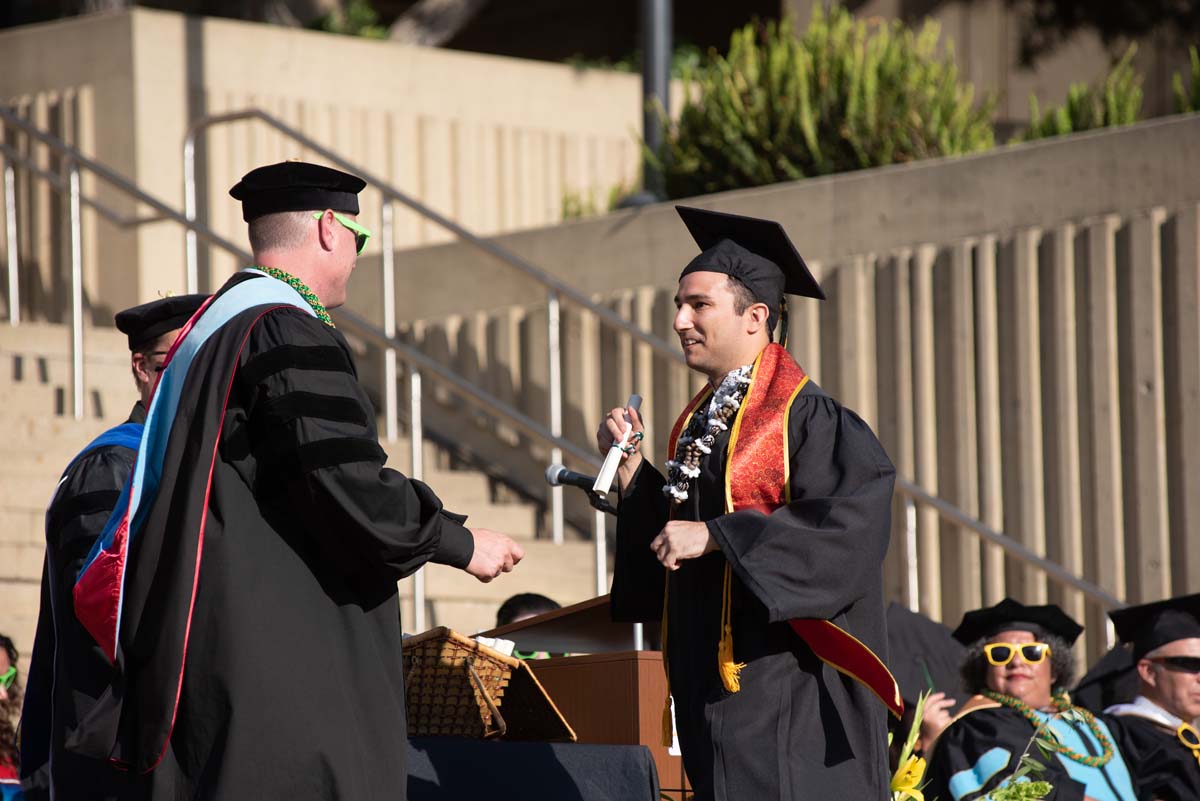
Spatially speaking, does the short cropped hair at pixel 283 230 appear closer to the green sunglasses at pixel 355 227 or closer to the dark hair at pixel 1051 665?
the green sunglasses at pixel 355 227

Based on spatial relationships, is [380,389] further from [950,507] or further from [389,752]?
[389,752]

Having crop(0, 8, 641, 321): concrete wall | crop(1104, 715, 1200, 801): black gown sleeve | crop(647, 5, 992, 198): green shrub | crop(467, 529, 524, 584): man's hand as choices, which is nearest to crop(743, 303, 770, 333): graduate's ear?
crop(467, 529, 524, 584): man's hand

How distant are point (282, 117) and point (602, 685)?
7.38 metres

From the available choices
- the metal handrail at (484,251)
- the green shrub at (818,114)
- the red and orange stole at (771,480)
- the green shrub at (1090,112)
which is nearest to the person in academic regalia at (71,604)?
the red and orange stole at (771,480)

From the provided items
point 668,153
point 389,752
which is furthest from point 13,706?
point 668,153

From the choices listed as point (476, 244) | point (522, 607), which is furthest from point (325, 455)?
point (476, 244)

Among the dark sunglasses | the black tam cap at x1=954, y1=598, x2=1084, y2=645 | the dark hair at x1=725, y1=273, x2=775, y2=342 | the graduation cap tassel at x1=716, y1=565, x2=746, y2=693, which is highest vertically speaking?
the dark hair at x1=725, y1=273, x2=775, y2=342

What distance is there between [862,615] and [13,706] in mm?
3290

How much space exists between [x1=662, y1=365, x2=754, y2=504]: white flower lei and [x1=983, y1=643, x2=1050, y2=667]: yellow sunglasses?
7.78 feet

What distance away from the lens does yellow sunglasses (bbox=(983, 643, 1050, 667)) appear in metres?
6.03

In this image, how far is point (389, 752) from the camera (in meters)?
3.73

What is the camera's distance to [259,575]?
3.65 metres

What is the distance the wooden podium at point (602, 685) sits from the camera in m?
4.55

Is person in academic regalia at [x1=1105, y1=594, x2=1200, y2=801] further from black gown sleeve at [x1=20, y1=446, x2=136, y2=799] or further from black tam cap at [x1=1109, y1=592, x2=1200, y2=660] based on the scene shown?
black gown sleeve at [x1=20, y1=446, x2=136, y2=799]
